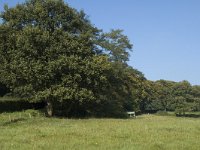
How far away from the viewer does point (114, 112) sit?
224 feet

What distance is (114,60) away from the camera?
72.2 m

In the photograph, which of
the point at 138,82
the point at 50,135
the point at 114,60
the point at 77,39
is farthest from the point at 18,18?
the point at 138,82

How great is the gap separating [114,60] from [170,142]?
48413 mm

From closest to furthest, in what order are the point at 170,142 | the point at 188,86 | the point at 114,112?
the point at 170,142 < the point at 114,112 < the point at 188,86

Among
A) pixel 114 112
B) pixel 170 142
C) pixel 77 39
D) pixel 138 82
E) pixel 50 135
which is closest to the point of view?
pixel 170 142

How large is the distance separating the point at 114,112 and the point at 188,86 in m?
75.9

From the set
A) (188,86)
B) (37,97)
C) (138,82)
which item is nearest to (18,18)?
(37,97)

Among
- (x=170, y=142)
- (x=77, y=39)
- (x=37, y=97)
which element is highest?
(x=77, y=39)

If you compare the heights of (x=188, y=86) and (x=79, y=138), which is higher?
(x=188, y=86)

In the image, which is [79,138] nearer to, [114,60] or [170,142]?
[170,142]

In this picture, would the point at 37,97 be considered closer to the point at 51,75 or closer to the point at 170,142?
the point at 51,75

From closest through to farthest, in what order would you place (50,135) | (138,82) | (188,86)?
1. (50,135)
2. (138,82)
3. (188,86)

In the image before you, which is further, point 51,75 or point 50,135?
point 51,75

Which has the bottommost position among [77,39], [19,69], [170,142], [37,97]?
[170,142]
